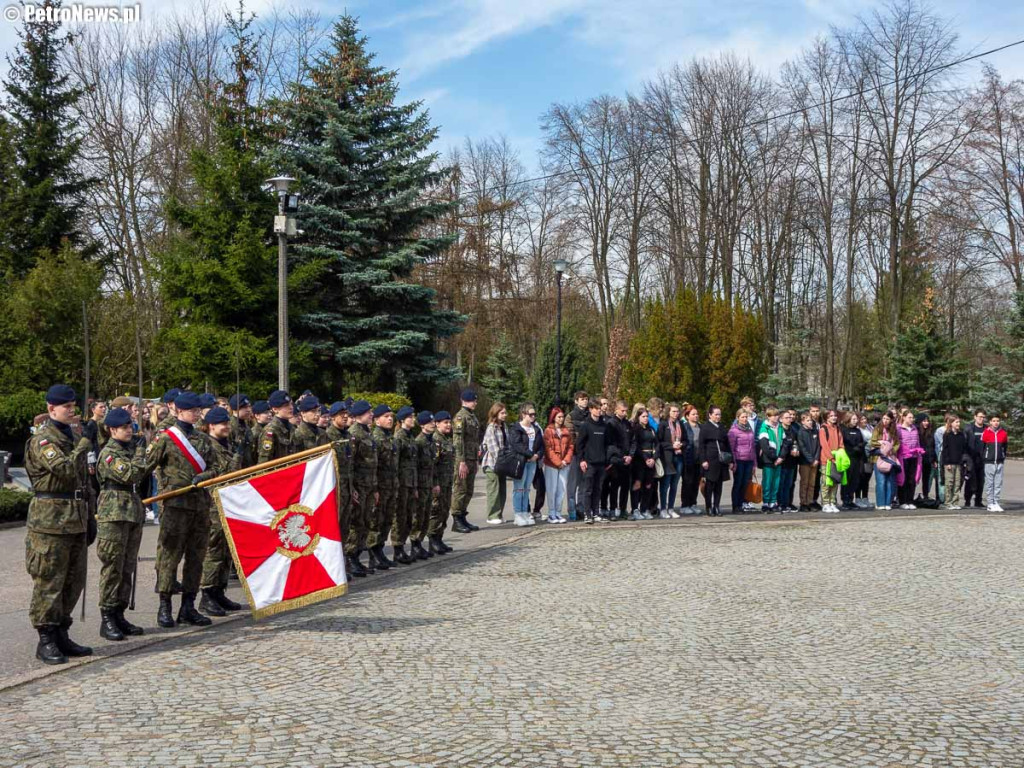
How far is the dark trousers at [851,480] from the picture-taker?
60.4 ft

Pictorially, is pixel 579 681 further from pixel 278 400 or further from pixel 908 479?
pixel 908 479

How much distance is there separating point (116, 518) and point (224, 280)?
68.4 ft

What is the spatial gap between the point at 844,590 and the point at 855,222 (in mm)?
37250

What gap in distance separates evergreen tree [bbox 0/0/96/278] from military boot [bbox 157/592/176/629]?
30635mm

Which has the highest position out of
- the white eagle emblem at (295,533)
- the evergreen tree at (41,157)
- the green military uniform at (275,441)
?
the evergreen tree at (41,157)

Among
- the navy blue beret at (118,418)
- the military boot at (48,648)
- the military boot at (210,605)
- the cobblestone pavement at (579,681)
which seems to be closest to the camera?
the cobblestone pavement at (579,681)

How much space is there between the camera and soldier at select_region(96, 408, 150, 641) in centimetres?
772

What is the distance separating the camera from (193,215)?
2838 cm

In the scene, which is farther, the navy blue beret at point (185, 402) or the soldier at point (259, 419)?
the soldier at point (259, 419)

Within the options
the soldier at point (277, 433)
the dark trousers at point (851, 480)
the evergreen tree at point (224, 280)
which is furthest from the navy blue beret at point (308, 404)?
the evergreen tree at point (224, 280)

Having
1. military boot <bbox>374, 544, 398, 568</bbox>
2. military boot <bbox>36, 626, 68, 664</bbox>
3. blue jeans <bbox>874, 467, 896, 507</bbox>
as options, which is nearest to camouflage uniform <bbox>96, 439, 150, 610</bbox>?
military boot <bbox>36, 626, 68, 664</bbox>

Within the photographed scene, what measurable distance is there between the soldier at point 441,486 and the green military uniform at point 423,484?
158mm

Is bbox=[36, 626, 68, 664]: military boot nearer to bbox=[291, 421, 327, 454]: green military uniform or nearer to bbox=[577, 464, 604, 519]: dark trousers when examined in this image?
bbox=[291, 421, 327, 454]: green military uniform

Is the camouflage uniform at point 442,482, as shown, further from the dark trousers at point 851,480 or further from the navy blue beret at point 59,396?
the dark trousers at point 851,480
